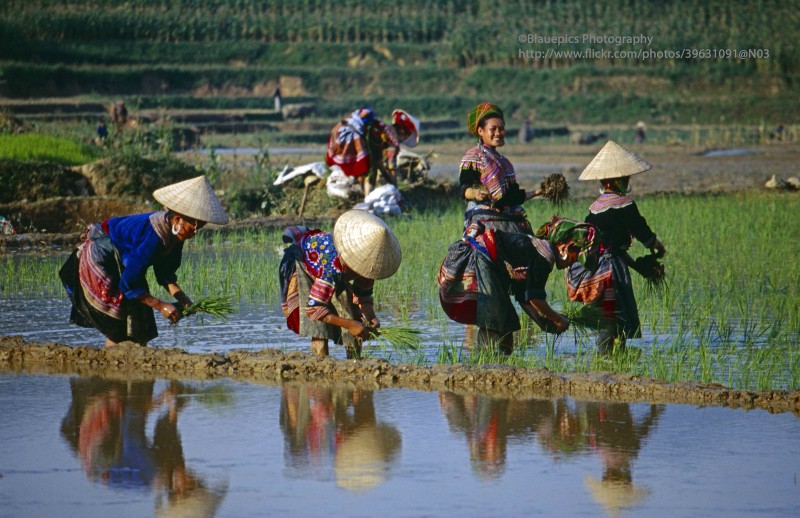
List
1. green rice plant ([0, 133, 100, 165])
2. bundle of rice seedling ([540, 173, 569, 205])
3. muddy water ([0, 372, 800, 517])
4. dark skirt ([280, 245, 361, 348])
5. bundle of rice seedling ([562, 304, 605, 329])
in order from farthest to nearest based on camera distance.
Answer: green rice plant ([0, 133, 100, 165]) < bundle of rice seedling ([562, 304, 605, 329]) < bundle of rice seedling ([540, 173, 569, 205]) < dark skirt ([280, 245, 361, 348]) < muddy water ([0, 372, 800, 517])

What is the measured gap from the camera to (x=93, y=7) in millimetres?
40875

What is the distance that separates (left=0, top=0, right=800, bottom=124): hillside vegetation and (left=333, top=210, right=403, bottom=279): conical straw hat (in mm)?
27303

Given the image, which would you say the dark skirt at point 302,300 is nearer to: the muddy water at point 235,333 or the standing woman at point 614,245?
the muddy water at point 235,333

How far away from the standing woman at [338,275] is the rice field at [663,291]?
0.48 metres

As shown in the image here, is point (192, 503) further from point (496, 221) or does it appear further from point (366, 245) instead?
point (496, 221)

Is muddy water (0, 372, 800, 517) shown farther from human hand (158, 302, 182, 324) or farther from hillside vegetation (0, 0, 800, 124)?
hillside vegetation (0, 0, 800, 124)

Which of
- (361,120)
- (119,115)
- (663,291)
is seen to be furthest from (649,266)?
(119,115)

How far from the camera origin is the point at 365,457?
4.28 metres

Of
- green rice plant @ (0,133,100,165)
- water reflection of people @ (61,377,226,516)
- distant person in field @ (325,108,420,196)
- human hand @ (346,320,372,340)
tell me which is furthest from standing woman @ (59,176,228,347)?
green rice plant @ (0,133,100,165)

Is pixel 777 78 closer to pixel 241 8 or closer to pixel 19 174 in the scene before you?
pixel 241 8

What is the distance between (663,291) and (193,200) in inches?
138

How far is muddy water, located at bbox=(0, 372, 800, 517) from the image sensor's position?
375 centimetres

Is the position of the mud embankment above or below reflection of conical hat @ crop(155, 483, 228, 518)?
below

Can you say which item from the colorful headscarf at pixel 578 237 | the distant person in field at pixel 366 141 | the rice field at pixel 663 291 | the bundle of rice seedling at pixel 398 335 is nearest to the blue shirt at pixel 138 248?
the bundle of rice seedling at pixel 398 335
